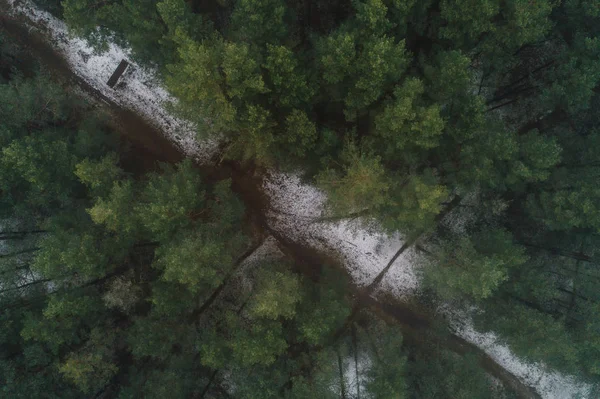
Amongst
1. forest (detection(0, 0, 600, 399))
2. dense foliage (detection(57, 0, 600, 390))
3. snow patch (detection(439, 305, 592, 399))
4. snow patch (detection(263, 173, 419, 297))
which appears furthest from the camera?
snow patch (detection(439, 305, 592, 399))

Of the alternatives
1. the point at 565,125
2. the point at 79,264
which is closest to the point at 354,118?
the point at 565,125

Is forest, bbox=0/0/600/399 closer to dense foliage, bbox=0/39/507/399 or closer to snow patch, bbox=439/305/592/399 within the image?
dense foliage, bbox=0/39/507/399

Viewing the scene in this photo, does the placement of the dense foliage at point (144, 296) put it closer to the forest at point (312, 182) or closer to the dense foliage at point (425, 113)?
the forest at point (312, 182)

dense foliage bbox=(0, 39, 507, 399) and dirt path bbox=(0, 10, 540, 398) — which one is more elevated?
dirt path bbox=(0, 10, 540, 398)

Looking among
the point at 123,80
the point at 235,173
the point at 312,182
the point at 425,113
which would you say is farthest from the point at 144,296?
the point at 425,113

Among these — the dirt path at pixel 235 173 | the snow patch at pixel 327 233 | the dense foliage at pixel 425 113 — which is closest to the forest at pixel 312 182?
the dense foliage at pixel 425 113

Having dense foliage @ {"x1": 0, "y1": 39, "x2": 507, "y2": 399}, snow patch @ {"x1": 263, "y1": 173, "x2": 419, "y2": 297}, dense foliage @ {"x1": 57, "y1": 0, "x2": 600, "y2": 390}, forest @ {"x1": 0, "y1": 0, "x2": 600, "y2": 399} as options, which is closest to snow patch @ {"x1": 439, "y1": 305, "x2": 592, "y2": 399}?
forest @ {"x1": 0, "y1": 0, "x2": 600, "y2": 399}

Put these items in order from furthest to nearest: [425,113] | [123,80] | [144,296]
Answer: [123,80]
[144,296]
[425,113]

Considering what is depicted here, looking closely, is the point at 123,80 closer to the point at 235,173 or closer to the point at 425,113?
the point at 235,173

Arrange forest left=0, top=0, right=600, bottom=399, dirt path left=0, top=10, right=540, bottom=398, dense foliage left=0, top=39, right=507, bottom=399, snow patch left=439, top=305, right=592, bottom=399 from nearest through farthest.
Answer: forest left=0, top=0, right=600, bottom=399, dense foliage left=0, top=39, right=507, bottom=399, dirt path left=0, top=10, right=540, bottom=398, snow patch left=439, top=305, right=592, bottom=399
